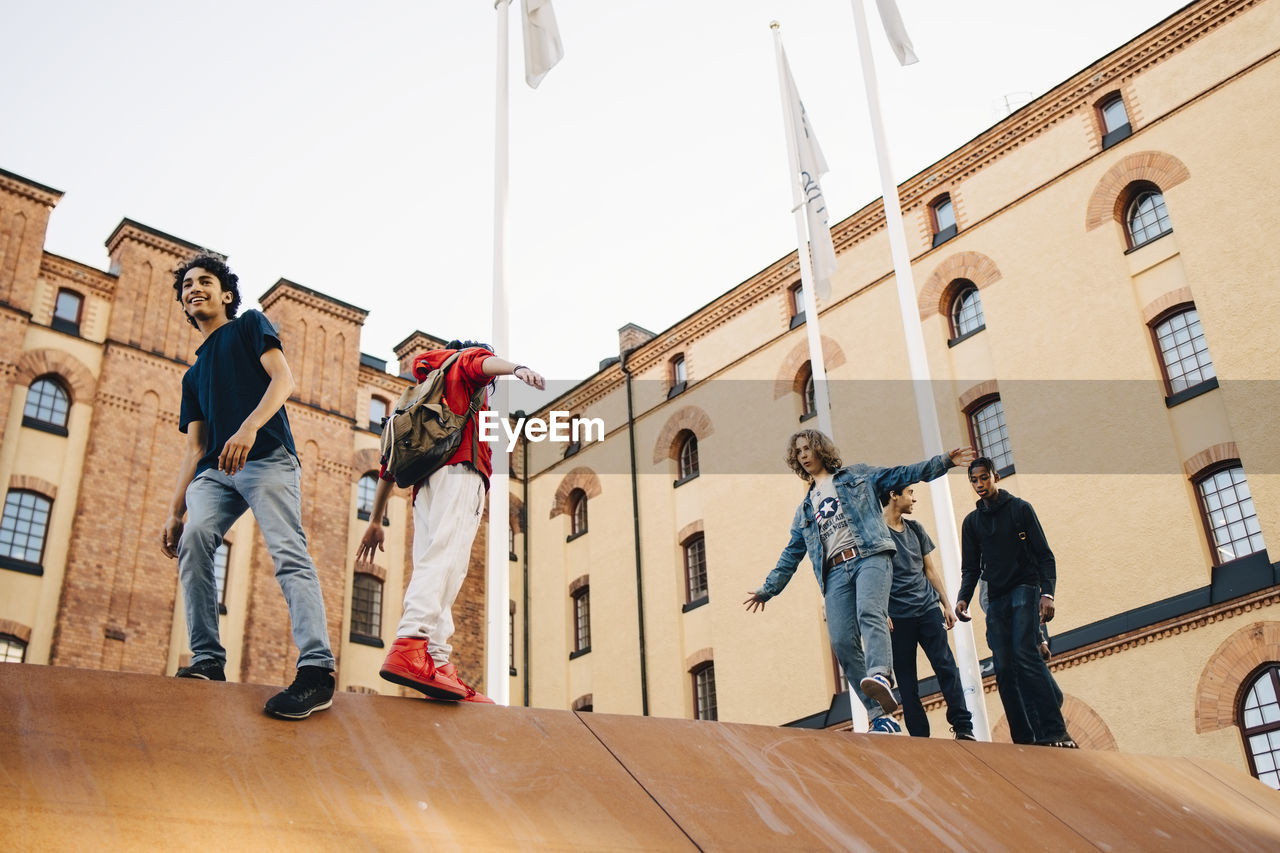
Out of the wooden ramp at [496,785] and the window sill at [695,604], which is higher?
the window sill at [695,604]

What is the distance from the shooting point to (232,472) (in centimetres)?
468

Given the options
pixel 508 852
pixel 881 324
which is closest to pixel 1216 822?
pixel 508 852

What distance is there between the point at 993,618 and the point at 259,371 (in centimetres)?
482

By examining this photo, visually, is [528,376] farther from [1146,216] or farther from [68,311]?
[68,311]

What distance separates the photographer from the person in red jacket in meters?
5.05

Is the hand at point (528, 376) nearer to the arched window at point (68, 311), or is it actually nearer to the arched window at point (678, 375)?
the arched window at point (68, 311)

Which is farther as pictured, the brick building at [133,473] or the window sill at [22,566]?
the brick building at [133,473]

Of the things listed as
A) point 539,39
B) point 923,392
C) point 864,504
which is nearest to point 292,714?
point 864,504

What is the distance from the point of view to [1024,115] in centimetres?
2056

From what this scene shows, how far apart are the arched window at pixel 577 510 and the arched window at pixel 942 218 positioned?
10577 millimetres

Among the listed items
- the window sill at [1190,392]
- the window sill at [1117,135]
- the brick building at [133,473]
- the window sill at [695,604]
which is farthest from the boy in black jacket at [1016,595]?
the brick building at [133,473]

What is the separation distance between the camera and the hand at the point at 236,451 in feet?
15.3

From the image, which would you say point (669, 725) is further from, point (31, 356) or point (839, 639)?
point (31, 356)

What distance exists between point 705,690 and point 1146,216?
1166 cm
